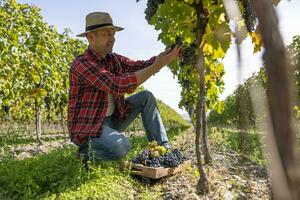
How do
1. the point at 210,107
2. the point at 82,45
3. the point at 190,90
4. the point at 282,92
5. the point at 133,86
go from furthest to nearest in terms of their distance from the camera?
1. the point at 82,45
2. the point at 190,90
3. the point at 210,107
4. the point at 133,86
5. the point at 282,92

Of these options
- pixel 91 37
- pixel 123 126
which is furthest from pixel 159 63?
pixel 123 126

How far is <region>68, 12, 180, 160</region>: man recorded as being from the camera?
3664 millimetres

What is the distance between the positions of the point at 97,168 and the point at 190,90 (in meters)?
4.29

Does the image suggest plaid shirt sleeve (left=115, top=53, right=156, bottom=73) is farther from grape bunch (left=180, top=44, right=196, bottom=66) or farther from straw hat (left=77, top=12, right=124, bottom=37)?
grape bunch (left=180, top=44, right=196, bottom=66)

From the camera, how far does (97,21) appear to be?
3.98 metres

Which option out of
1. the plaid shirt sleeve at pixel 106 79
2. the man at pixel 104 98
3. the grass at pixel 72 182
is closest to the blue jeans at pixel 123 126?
the man at pixel 104 98

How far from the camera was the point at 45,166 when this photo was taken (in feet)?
13.1

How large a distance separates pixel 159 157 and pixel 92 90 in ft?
2.87

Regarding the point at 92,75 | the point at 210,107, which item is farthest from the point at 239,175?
the point at 210,107

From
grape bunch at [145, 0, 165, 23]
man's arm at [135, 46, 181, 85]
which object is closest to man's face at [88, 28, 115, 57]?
man's arm at [135, 46, 181, 85]

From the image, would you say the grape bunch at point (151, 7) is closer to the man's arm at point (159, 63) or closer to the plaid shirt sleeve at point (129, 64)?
the plaid shirt sleeve at point (129, 64)

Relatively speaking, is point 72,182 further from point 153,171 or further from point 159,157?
point 159,157

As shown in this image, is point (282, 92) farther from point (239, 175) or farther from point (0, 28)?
point (0, 28)

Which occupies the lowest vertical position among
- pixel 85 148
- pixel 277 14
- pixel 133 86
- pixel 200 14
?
pixel 85 148
